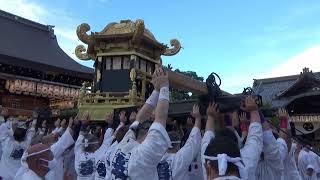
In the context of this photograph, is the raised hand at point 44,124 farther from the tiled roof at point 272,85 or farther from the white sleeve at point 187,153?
the tiled roof at point 272,85

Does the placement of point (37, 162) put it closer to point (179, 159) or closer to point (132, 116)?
point (179, 159)

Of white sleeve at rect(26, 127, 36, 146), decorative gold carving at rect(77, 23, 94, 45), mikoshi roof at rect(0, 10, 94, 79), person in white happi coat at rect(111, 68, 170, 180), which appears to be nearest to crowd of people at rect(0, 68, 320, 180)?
person in white happi coat at rect(111, 68, 170, 180)

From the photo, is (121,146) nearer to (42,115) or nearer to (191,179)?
(191,179)

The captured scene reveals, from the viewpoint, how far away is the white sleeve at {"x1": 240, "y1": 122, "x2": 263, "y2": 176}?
12.3ft

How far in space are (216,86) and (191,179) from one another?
1.74 meters

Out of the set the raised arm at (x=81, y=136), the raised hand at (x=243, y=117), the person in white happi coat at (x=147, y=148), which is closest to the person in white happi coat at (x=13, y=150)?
the raised arm at (x=81, y=136)

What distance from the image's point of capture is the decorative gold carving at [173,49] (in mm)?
22625

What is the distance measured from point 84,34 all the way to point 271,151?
18.3 m

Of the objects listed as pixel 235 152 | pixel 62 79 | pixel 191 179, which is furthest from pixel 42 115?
pixel 62 79

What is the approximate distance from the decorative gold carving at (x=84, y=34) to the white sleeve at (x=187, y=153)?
57.9ft

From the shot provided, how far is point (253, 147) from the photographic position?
12.5ft

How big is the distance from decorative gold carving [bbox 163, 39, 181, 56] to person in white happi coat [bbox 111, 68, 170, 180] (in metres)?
18.9

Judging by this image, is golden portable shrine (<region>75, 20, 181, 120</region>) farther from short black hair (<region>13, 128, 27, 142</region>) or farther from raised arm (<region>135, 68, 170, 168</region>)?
raised arm (<region>135, 68, 170, 168</region>)

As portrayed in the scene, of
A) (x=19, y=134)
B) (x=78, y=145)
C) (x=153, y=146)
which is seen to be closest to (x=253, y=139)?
(x=153, y=146)
